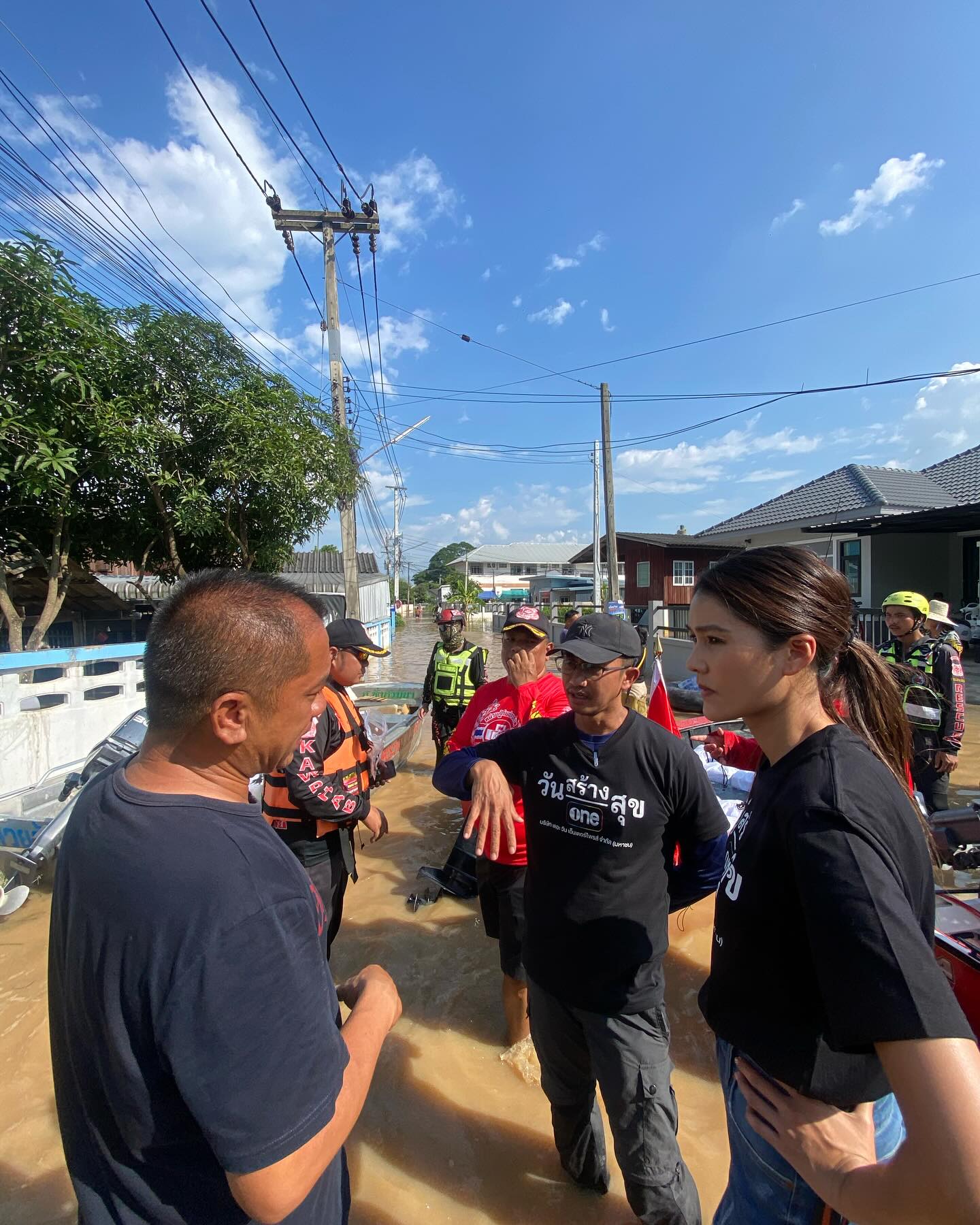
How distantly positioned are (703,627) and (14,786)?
20.1 ft

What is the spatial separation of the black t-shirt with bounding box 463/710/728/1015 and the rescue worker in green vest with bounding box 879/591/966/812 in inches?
108

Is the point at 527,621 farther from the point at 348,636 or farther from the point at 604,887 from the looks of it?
the point at 604,887

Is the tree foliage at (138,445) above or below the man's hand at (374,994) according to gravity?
above

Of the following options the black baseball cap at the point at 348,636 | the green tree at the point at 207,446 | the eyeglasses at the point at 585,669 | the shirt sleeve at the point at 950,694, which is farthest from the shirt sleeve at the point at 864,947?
the green tree at the point at 207,446

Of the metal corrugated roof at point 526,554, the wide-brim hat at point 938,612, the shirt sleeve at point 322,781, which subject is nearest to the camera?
the shirt sleeve at point 322,781

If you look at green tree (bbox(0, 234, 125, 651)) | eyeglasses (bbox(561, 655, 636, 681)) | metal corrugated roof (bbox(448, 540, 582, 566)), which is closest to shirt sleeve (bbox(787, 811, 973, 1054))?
eyeglasses (bbox(561, 655, 636, 681))

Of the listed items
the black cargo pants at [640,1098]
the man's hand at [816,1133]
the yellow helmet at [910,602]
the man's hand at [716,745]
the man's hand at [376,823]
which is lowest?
the black cargo pants at [640,1098]

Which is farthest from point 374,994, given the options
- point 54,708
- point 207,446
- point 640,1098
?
point 207,446

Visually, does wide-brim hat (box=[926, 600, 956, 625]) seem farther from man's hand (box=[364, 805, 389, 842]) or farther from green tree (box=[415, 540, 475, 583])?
green tree (box=[415, 540, 475, 583])

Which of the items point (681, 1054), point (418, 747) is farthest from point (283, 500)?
point (681, 1054)

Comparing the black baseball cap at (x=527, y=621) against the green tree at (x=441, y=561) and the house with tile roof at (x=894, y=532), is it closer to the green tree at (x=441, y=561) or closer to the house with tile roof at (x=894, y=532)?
the house with tile roof at (x=894, y=532)

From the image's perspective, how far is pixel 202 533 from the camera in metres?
9.88

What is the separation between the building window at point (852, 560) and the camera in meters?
14.2

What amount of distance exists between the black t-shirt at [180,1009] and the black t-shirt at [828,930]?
28.8 inches
